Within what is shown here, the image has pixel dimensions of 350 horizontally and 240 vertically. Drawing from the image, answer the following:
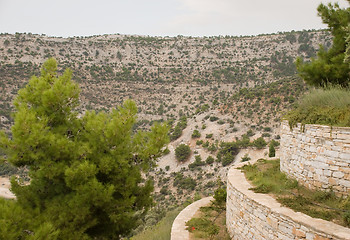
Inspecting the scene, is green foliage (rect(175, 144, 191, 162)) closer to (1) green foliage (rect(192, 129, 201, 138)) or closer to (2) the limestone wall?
(1) green foliage (rect(192, 129, 201, 138))

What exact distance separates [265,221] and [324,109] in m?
3.08

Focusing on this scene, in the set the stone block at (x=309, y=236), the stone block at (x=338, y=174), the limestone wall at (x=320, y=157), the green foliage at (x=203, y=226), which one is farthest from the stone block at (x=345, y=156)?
the green foliage at (x=203, y=226)

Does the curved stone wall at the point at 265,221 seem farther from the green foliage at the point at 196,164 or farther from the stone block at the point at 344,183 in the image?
the green foliage at the point at 196,164

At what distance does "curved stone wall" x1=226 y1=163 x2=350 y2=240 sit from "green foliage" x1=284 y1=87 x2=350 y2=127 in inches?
84.7

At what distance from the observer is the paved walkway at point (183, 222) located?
712cm

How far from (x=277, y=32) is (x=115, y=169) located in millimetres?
57766

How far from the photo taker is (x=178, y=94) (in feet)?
139

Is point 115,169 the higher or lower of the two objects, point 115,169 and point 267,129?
the higher

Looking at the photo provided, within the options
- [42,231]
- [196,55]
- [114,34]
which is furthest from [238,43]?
[42,231]

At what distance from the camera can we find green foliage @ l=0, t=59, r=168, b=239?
16.6 feet

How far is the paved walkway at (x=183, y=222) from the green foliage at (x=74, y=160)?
1.43 m

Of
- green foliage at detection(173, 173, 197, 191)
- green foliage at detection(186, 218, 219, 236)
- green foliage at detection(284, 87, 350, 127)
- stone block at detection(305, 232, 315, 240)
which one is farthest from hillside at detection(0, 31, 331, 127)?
stone block at detection(305, 232, 315, 240)

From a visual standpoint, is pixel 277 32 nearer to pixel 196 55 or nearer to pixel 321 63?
pixel 196 55

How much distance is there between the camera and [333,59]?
25.9 ft
